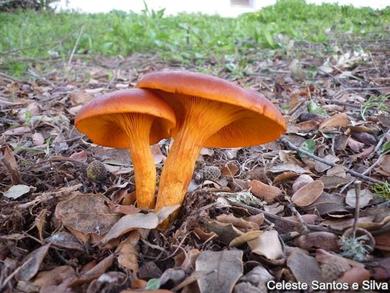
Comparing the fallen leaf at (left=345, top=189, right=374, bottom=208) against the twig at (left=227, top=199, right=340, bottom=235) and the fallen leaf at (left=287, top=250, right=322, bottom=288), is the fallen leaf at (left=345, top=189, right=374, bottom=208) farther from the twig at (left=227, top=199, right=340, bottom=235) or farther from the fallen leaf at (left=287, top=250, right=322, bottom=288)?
the fallen leaf at (left=287, top=250, right=322, bottom=288)

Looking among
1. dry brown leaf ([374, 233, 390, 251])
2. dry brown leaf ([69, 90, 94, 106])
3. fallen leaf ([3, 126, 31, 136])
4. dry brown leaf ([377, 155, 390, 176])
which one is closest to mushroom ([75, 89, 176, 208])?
dry brown leaf ([374, 233, 390, 251])

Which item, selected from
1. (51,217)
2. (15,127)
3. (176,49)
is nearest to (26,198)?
(51,217)

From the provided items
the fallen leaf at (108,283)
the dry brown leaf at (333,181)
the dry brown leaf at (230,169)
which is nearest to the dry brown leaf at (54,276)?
the fallen leaf at (108,283)

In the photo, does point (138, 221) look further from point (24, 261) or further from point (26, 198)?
point (26, 198)

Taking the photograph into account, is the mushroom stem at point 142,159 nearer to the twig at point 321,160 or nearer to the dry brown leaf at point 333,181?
the dry brown leaf at point 333,181

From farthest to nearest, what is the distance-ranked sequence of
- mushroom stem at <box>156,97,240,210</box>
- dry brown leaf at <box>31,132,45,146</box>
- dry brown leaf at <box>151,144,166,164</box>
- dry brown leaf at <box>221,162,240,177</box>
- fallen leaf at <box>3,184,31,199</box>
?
dry brown leaf at <box>31,132,45,146</box>, dry brown leaf at <box>151,144,166,164</box>, dry brown leaf at <box>221,162,240,177</box>, fallen leaf at <box>3,184,31,199</box>, mushroom stem at <box>156,97,240,210</box>

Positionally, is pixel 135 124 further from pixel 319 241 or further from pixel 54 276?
pixel 319 241

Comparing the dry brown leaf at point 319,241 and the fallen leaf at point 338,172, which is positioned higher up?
the fallen leaf at point 338,172
